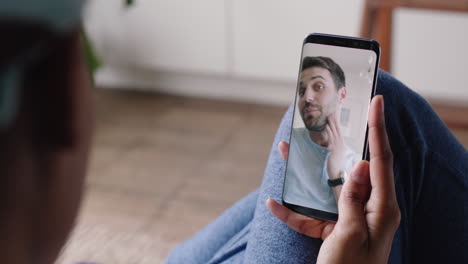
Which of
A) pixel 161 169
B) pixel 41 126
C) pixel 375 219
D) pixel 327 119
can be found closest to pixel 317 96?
pixel 327 119

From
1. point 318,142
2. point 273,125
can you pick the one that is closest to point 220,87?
point 273,125

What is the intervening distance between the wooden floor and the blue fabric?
833mm

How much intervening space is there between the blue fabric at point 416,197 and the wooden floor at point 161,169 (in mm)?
833

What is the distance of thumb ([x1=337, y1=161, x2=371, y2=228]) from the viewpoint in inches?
20.4

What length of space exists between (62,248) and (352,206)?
0.33 meters

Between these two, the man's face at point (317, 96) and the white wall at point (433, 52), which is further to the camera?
the white wall at point (433, 52)

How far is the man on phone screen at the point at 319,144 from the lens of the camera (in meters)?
0.58

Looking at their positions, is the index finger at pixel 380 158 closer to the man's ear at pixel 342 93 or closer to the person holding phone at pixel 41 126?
the man's ear at pixel 342 93

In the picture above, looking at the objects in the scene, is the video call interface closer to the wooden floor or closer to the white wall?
the wooden floor

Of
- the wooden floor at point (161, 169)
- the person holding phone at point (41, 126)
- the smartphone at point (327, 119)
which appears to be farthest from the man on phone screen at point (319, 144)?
the wooden floor at point (161, 169)

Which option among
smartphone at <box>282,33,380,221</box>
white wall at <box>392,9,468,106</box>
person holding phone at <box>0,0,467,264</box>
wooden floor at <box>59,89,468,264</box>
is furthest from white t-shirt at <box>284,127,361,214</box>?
white wall at <box>392,9,468,106</box>

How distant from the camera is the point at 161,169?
176 cm

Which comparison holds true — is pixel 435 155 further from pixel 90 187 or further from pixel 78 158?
pixel 90 187

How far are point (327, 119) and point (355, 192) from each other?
92mm
